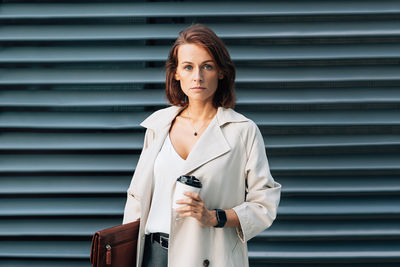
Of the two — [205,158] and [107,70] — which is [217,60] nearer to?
[205,158]

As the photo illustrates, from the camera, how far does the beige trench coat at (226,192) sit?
2.06 metres

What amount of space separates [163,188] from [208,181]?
241 millimetres

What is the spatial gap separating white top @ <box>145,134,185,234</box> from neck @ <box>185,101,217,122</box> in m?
0.21

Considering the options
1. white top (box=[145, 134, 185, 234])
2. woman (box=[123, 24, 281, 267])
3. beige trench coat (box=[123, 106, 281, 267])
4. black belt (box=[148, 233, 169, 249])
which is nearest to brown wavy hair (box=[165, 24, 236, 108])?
woman (box=[123, 24, 281, 267])

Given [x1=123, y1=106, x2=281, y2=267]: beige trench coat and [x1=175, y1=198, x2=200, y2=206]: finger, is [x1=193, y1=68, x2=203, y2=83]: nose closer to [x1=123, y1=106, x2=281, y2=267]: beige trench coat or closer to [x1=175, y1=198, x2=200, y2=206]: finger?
[x1=123, y1=106, x2=281, y2=267]: beige trench coat

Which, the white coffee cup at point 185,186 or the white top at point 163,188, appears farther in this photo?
the white top at point 163,188

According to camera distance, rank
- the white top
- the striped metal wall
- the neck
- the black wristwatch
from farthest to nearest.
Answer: the striped metal wall < the neck < the white top < the black wristwatch

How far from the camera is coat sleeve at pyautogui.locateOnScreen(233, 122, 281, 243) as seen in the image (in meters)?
2.05

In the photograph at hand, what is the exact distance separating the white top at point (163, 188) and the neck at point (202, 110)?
0.70ft

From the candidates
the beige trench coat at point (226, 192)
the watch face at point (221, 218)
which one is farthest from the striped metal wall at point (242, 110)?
the watch face at point (221, 218)

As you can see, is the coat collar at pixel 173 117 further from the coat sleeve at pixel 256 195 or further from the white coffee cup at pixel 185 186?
the white coffee cup at pixel 185 186

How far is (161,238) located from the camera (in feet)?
6.99

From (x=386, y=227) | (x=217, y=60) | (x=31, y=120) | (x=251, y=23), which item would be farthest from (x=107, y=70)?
(x=386, y=227)

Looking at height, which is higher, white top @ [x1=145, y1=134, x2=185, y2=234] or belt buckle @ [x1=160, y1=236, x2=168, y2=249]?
white top @ [x1=145, y1=134, x2=185, y2=234]
